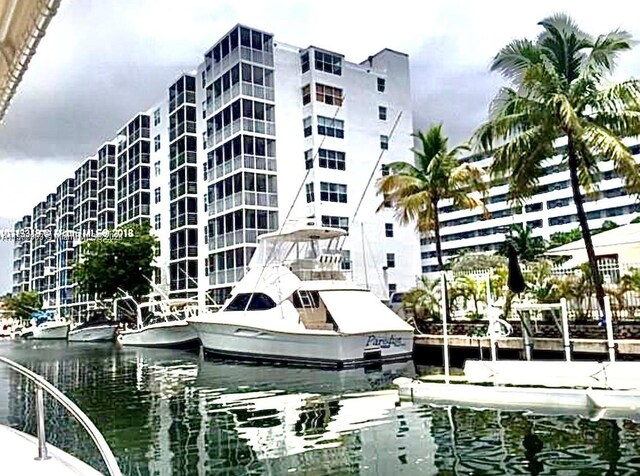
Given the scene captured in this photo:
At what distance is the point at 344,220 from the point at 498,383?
91.9 ft

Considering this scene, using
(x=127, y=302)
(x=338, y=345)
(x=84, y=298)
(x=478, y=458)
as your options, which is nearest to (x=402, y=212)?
(x=338, y=345)

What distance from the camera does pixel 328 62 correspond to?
4197cm

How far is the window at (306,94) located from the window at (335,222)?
7997 millimetres

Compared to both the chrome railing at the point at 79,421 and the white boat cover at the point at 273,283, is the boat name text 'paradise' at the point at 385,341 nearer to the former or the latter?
the white boat cover at the point at 273,283

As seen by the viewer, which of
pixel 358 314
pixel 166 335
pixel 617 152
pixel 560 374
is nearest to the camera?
pixel 560 374

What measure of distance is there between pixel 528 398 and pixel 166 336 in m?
25.1

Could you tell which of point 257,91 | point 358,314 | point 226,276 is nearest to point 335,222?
point 226,276

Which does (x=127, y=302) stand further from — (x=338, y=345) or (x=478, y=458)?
(x=478, y=458)

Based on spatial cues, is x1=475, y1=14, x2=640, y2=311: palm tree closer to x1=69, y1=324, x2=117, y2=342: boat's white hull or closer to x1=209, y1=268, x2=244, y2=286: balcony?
x1=209, y1=268, x2=244, y2=286: balcony

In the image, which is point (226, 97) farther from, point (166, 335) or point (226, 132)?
point (166, 335)

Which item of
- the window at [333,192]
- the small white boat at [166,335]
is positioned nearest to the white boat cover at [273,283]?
the small white boat at [166,335]

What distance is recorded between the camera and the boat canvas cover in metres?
19.3

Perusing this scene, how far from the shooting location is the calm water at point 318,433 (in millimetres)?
7918

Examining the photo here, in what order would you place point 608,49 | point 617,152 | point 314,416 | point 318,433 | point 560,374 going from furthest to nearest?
point 608,49
point 617,152
point 560,374
point 314,416
point 318,433
